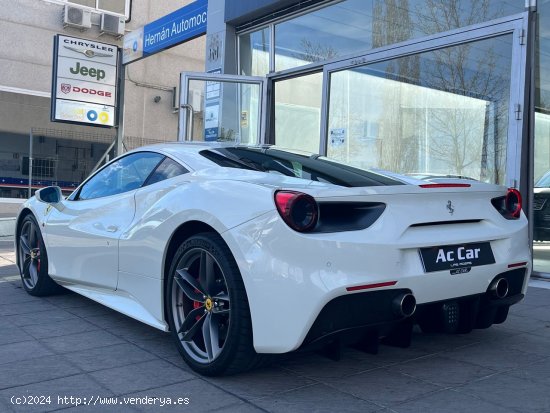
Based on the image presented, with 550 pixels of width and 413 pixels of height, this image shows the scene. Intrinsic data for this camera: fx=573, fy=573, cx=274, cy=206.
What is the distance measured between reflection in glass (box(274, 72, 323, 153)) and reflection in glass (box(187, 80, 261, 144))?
38 centimetres

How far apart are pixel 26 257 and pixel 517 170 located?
4.71 meters

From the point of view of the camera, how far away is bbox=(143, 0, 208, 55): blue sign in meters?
10.4

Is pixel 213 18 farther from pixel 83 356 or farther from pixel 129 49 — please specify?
pixel 83 356

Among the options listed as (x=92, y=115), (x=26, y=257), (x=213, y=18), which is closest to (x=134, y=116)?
(x=92, y=115)

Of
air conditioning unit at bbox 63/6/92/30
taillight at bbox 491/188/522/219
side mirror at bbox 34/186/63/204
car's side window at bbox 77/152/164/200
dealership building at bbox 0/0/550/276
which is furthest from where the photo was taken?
air conditioning unit at bbox 63/6/92/30

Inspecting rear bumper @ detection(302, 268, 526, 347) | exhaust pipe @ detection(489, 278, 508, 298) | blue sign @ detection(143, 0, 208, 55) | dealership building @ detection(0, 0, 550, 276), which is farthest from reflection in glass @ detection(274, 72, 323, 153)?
rear bumper @ detection(302, 268, 526, 347)

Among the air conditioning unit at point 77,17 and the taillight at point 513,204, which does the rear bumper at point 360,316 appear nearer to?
the taillight at point 513,204

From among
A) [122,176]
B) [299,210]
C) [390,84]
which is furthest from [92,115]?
[299,210]

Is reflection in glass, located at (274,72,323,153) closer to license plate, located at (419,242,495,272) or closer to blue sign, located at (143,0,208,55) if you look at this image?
blue sign, located at (143,0,208,55)

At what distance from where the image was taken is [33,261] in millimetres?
4898

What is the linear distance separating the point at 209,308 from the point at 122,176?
1533 mm

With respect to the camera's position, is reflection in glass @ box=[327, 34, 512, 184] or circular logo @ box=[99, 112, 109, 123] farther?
circular logo @ box=[99, 112, 109, 123]

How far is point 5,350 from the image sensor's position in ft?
11.0

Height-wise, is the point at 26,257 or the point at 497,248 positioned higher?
the point at 497,248
